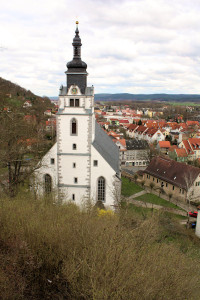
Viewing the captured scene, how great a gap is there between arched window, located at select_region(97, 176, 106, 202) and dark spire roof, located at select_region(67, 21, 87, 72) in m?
10.7

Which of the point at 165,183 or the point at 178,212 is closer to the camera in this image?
the point at 178,212

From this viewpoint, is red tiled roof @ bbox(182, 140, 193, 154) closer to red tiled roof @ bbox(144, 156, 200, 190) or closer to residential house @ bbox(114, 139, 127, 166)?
residential house @ bbox(114, 139, 127, 166)

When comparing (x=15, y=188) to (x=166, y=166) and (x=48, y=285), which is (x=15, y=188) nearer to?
(x=48, y=285)

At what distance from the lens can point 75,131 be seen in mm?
24125

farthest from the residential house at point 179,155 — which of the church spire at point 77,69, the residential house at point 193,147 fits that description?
the church spire at point 77,69

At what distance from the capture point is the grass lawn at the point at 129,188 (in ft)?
109

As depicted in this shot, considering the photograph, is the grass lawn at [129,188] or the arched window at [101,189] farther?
the grass lawn at [129,188]

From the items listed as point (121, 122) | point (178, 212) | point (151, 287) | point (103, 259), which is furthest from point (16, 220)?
point (121, 122)

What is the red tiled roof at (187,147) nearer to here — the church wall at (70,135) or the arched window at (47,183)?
the church wall at (70,135)

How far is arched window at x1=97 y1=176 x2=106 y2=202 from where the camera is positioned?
2459 cm

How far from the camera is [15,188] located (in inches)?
809

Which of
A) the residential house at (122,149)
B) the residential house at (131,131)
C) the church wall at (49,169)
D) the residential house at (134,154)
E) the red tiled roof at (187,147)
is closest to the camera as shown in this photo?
the church wall at (49,169)

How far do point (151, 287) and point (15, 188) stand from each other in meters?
16.1

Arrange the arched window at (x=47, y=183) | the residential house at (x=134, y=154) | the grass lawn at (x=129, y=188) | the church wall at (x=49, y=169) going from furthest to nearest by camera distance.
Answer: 1. the residential house at (x=134, y=154)
2. the grass lawn at (x=129, y=188)
3. the arched window at (x=47, y=183)
4. the church wall at (x=49, y=169)
